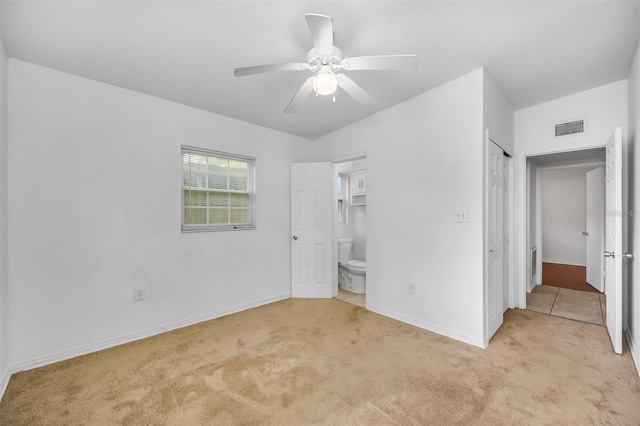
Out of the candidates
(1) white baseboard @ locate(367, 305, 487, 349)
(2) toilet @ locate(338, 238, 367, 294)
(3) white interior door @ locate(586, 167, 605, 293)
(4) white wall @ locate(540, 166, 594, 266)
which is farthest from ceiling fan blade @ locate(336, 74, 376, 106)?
(4) white wall @ locate(540, 166, 594, 266)

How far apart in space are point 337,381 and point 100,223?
243 centimetres

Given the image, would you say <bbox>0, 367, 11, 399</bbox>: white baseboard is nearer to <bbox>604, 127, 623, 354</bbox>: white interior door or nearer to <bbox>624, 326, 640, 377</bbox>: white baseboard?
<bbox>624, 326, 640, 377</bbox>: white baseboard

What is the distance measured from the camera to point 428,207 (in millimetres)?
2816

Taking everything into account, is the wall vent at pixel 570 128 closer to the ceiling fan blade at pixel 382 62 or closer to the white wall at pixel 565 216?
the ceiling fan blade at pixel 382 62

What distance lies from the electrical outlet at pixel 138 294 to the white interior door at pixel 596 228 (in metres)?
5.87

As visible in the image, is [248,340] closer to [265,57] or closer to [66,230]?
[66,230]

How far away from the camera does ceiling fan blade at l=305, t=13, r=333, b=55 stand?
51.6 inches

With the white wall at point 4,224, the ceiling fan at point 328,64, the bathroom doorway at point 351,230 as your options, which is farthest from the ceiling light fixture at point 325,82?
the bathroom doorway at point 351,230

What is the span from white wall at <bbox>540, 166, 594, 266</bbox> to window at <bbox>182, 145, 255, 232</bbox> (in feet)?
20.4

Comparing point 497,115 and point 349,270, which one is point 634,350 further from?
point 349,270

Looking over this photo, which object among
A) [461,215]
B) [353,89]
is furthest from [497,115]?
[353,89]

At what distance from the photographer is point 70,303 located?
231 cm

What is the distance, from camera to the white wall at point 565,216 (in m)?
5.97

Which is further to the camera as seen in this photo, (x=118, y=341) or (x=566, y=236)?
(x=566, y=236)
